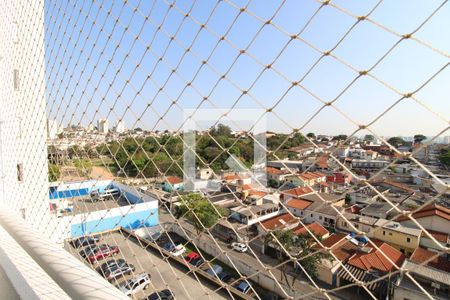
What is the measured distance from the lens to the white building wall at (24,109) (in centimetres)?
126

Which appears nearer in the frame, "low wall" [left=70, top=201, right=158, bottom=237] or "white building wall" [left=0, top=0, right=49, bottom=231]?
"low wall" [left=70, top=201, right=158, bottom=237]

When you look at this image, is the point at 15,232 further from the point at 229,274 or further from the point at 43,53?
the point at 229,274

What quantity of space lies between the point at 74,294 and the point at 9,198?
3.58 ft

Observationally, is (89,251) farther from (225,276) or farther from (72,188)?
(225,276)

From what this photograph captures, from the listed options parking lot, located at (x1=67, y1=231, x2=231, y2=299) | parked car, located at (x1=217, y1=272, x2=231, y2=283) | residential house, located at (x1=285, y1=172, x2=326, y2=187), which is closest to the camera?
residential house, located at (x1=285, y1=172, x2=326, y2=187)

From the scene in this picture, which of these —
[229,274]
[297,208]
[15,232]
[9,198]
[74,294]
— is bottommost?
[229,274]

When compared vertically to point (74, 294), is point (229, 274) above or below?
below

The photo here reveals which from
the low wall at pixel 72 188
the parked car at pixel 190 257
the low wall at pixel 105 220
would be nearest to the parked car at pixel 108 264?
the low wall at pixel 105 220

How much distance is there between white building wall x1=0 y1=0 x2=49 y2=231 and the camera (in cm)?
126

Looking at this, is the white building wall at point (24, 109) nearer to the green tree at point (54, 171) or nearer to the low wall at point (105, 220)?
the low wall at point (105, 220)

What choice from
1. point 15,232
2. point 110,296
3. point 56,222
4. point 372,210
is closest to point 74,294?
point 110,296

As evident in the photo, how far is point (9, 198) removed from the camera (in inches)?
46.9

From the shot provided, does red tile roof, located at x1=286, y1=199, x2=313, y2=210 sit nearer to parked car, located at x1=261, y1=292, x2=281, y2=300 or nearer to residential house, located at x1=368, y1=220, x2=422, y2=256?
residential house, located at x1=368, y1=220, x2=422, y2=256

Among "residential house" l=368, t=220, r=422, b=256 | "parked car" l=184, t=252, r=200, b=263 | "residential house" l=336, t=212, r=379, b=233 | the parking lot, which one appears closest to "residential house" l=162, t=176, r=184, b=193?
the parking lot
